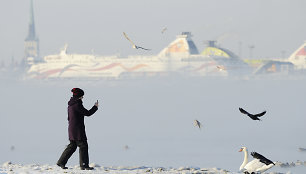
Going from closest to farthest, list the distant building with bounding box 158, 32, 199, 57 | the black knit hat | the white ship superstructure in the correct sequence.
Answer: the black knit hat < the white ship superstructure < the distant building with bounding box 158, 32, 199, 57

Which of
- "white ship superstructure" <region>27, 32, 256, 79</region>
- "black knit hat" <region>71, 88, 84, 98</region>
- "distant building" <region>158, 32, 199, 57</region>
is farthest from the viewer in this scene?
"distant building" <region>158, 32, 199, 57</region>

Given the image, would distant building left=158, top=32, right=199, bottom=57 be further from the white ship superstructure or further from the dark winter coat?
the dark winter coat

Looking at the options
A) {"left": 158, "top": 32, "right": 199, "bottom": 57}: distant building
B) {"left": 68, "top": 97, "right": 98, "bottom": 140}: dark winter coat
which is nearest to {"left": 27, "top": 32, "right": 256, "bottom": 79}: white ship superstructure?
{"left": 158, "top": 32, "right": 199, "bottom": 57}: distant building

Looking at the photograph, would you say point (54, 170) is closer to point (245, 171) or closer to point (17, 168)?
point (17, 168)

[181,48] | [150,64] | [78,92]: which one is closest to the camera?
[78,92]

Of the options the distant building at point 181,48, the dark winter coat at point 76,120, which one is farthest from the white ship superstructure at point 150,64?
the dark winter coat at point 76,120

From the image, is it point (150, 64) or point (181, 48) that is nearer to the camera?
point (150, 64)

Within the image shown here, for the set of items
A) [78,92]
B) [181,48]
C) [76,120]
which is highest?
[181,48]

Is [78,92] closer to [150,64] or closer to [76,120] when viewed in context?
[76,120]

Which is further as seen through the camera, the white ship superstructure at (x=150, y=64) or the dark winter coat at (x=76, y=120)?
the white ship superstructure at (x=150, y=64)

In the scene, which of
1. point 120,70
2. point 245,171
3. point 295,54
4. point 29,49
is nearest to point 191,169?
point 245,171

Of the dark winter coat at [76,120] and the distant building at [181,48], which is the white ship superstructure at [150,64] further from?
the dark winter coat at [76,120]

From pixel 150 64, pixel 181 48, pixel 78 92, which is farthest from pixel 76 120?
pixel 181 48

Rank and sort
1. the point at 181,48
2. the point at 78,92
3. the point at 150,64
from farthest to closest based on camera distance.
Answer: the point at 181,48 < the point at 150,64 < the point at 78,92
